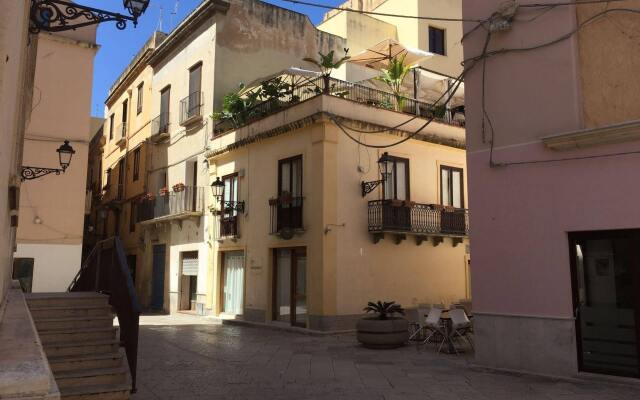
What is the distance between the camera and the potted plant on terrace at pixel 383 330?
11680 mm

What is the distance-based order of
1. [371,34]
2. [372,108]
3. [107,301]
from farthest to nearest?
[371,34], [372,108], [107,301]


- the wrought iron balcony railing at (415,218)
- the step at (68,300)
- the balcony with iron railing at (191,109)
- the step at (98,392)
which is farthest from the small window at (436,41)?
the step at (98,392)

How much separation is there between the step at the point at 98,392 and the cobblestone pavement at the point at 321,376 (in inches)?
29.6

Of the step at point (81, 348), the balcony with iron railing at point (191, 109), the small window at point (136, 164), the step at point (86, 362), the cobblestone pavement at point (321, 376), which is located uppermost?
the balcony with iron railing at point (191, 109)

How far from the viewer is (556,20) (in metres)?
8.89

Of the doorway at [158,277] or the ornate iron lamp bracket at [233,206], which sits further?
the doorway at [158,277]

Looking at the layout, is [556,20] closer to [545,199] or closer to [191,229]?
[545,199]

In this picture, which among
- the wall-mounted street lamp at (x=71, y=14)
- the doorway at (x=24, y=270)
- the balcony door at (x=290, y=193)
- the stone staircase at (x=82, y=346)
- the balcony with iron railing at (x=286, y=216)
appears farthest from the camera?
the balcony door at (x=290, y=193)

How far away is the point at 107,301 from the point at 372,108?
1064 centimetres

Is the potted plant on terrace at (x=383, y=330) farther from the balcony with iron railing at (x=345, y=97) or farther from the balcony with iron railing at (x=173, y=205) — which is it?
the balcony with iron railing at (x=173, y=205)

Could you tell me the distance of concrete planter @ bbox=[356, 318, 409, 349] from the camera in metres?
11.7

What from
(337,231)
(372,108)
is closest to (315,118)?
(372,108)

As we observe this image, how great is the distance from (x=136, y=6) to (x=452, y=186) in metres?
13.9

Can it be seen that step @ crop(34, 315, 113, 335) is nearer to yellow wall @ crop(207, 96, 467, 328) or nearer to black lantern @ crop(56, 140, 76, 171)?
black lantern @ crop(56, 140, 76, 171)
